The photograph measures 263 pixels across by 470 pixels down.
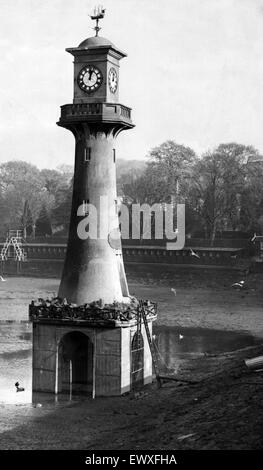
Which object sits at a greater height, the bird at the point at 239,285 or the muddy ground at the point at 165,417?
the bird at the point at 239,285

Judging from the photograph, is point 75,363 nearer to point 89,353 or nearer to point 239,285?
point 89,353

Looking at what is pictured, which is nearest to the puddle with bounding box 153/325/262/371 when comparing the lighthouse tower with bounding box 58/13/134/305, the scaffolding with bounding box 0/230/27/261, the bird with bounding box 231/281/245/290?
the lighthouse tower with bounding box 58/13/134/305

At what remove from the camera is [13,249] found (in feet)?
464

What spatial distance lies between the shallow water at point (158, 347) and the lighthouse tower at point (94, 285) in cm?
246

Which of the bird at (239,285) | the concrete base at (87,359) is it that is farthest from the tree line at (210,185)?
the concrete base at (87,359)

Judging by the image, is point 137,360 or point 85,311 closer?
point 85,311

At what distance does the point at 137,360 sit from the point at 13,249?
99.0 metres

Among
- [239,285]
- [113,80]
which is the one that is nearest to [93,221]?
[113,80]

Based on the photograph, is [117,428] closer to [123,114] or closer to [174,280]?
[123,114]

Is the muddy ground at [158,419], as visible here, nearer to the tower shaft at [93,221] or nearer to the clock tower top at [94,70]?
the tower shaft at [93,221]

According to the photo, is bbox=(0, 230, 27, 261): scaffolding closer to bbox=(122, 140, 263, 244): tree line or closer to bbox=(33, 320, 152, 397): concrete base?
bbox=(122, 140, 263, 244): tree line

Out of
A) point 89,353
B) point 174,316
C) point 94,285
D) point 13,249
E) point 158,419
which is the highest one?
point 13,249

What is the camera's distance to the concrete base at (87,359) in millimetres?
41844
